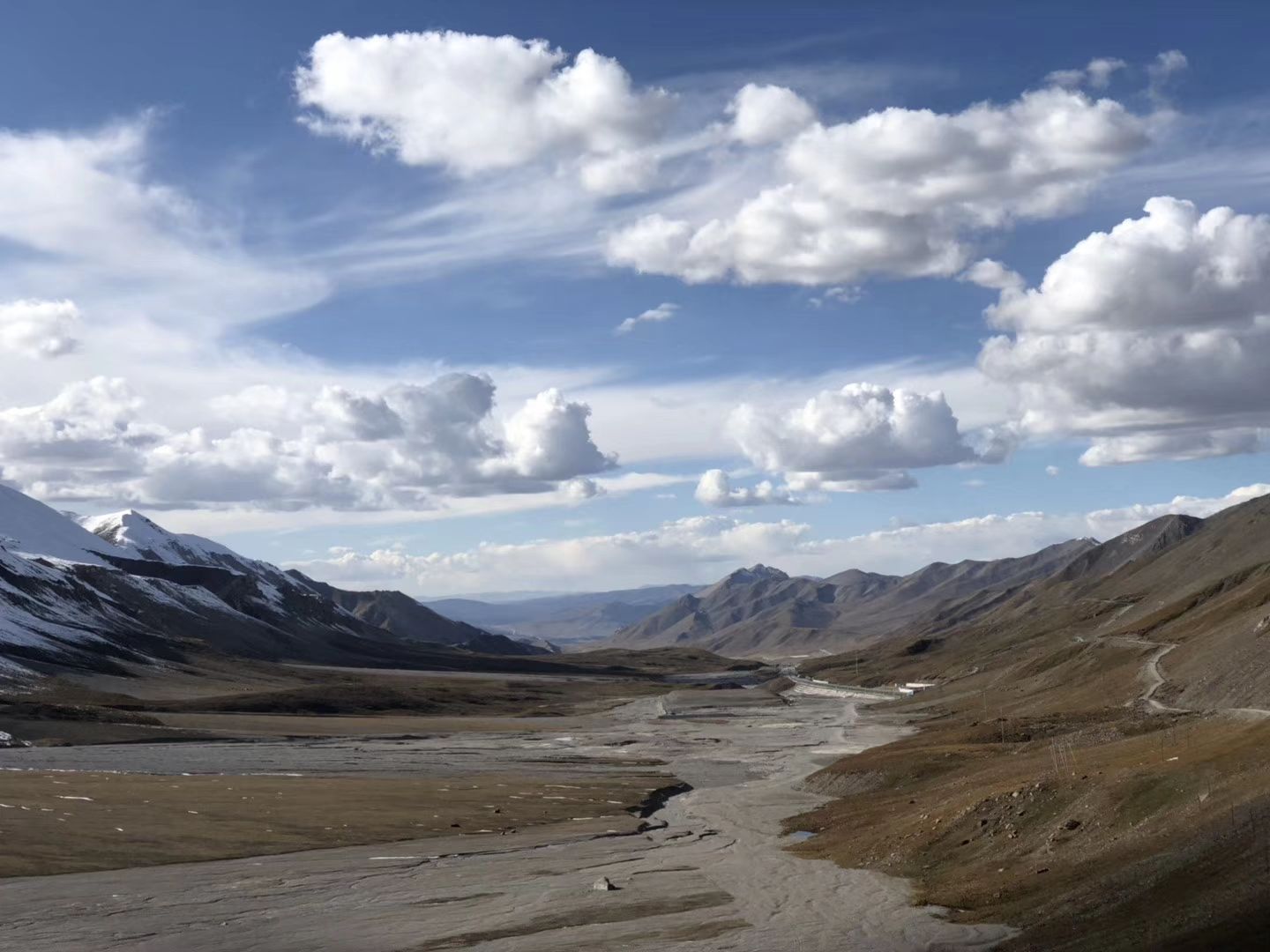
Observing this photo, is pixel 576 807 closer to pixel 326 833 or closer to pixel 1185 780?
pixel 326 833

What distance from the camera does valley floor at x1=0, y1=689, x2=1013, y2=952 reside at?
40750 millimetres

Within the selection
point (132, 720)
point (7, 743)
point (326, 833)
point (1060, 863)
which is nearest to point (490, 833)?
point (326, 833)

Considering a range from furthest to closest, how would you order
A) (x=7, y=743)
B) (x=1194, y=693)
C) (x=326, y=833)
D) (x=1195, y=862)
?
(x=7, y=743) < (x=1194, y=693) < (x=326, y=833) < (x=1195, y=862)

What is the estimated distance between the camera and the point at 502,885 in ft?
164

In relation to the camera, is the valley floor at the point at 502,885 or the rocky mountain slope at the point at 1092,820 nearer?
the rocky mountain slope at the point at 1092,820

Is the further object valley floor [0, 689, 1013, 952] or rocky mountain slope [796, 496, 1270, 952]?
valley floor [0, 689, 1013, 952]

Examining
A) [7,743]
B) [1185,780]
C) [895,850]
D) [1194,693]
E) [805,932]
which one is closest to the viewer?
[805,932]

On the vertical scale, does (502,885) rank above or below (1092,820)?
below

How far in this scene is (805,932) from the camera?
40.4m

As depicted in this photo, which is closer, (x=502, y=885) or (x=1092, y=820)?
(x=1092, y=820)

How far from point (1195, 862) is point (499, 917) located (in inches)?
895

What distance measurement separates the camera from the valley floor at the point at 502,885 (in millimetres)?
40750

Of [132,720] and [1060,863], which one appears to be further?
[132,720]

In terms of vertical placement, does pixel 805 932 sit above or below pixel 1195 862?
below
